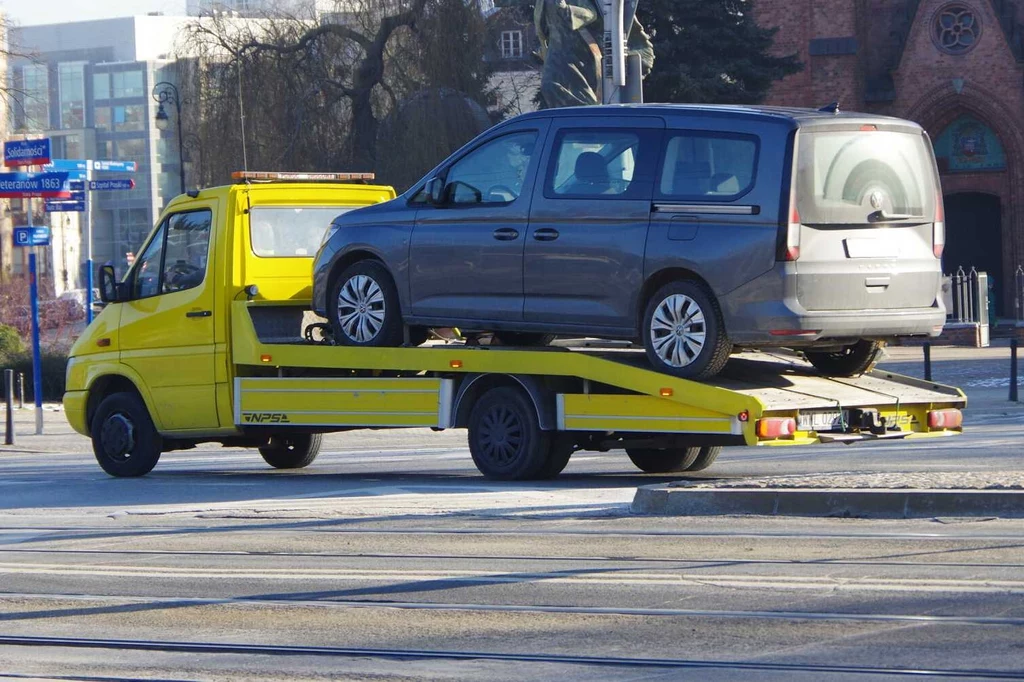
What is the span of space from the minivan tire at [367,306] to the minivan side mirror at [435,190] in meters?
0.71

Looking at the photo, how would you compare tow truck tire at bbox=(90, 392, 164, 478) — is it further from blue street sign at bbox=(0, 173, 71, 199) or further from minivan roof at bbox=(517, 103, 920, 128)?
blue street sign at bbox=(0, 173, 71, 199)

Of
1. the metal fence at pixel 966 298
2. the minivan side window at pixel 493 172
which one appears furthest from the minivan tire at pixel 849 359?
the metal fence at pixel 966 298

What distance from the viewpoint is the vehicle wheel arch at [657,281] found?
10758 millimetres

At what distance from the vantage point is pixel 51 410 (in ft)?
89.3

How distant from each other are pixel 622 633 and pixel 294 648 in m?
1.33

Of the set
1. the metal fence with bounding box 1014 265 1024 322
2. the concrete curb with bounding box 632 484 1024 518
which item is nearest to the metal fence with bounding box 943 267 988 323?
the metal fence with bounding box 1014 265 1024 322

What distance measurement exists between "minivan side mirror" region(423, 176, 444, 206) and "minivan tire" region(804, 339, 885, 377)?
3028 millimetres

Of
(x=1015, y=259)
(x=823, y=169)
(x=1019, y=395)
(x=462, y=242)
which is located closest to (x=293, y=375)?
(x=462, y=242)

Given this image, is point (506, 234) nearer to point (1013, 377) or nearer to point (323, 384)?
point (323, 384)

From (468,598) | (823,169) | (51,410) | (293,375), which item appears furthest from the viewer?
(51,410)

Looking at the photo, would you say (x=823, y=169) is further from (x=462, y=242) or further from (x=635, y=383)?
(x=462, y=242)

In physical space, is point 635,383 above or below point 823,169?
below

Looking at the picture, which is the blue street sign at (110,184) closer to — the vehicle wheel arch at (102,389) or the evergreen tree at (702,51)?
the vehicle wheel arch at (102,389)

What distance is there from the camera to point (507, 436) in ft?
39.1
